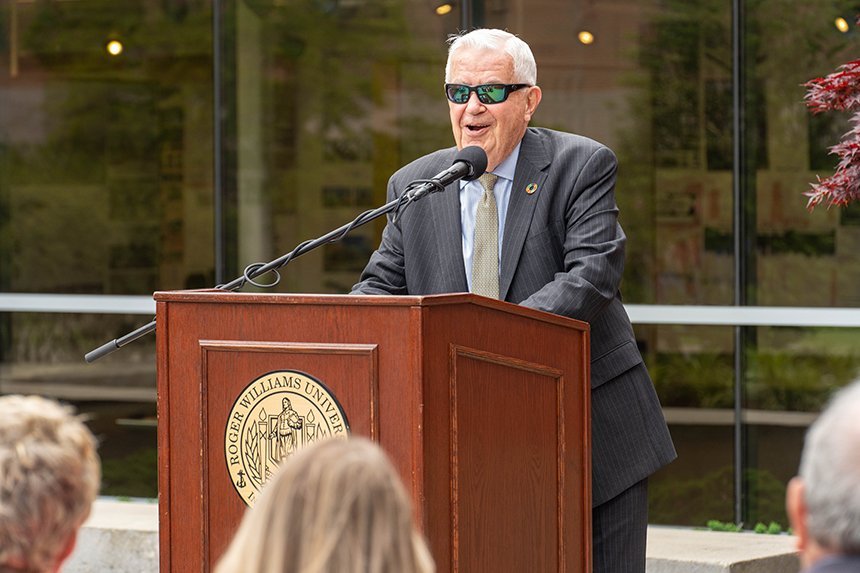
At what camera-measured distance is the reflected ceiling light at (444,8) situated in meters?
7.84

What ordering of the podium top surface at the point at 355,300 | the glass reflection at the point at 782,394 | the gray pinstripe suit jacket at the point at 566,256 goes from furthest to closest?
1. the glass reflection at the point at 782,394
2. the gray pinstripe suit jacket at the point at 566,256
3. the podium top surface at the point at 355,300

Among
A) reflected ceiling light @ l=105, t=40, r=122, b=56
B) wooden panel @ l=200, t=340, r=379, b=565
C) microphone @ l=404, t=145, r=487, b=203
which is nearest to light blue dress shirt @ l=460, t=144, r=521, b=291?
microphone @ l=404, t=145, r=487, b=203

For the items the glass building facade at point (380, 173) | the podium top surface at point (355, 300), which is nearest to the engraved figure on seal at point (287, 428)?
the podium top surface at point (355, 300)

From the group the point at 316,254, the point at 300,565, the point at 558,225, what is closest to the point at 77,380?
the point at 316,254

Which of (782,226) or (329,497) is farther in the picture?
(782,226)

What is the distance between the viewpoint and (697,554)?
580cm

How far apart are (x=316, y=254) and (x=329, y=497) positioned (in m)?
6.41

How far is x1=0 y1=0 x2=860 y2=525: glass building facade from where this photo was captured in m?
7.30

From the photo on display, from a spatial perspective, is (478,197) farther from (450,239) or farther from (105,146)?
(105,146)

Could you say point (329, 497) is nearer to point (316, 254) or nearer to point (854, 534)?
point (854, 534)

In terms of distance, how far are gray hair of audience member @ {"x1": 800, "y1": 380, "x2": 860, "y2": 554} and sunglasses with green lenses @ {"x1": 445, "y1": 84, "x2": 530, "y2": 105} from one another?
219cm

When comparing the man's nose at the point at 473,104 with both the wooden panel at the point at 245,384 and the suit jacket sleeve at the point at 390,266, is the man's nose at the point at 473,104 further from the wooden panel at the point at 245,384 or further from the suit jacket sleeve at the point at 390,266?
the wooden panel at the point at 245,384

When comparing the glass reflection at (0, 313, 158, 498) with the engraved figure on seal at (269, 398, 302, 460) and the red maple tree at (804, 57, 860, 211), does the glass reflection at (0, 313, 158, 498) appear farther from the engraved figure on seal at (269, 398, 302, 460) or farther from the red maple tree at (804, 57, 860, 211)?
the engraved figure on seal at (269, 398, 302, 460)

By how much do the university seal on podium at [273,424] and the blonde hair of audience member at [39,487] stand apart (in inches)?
44.8
